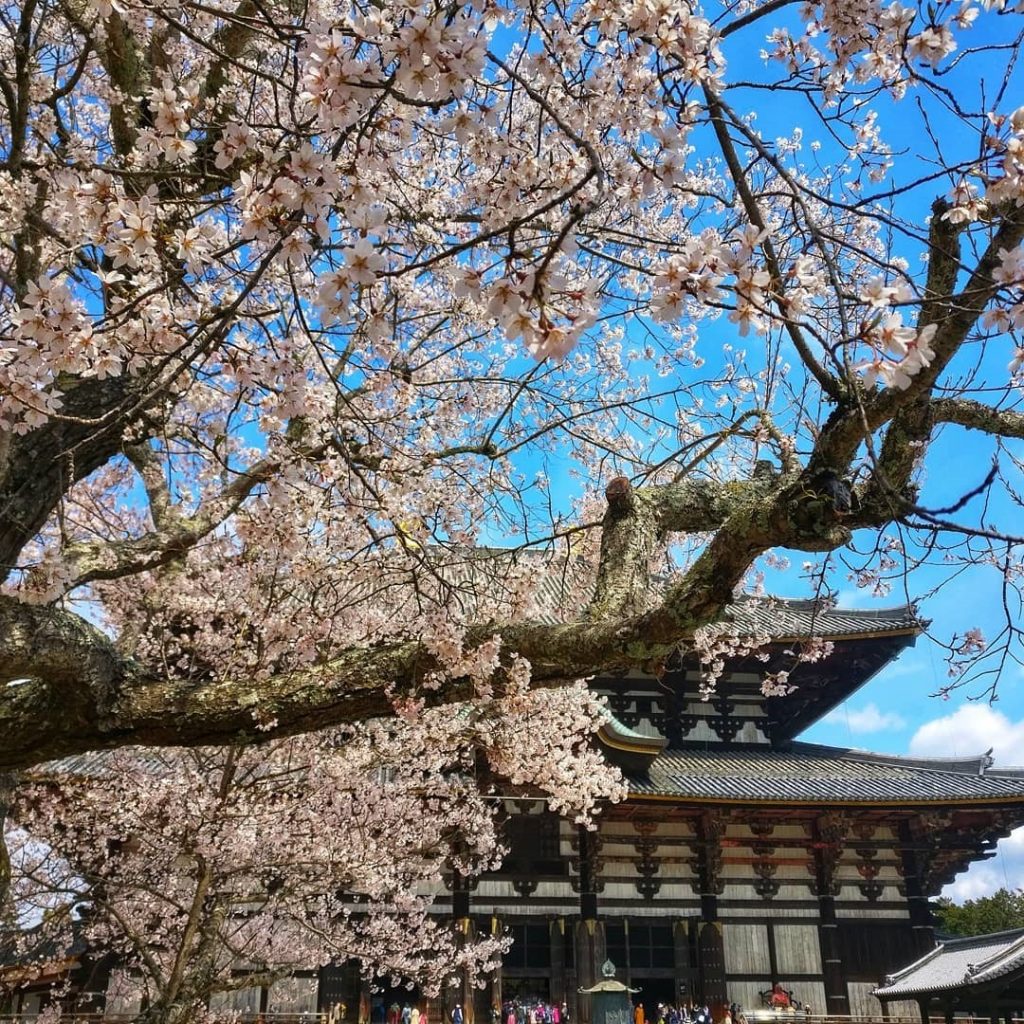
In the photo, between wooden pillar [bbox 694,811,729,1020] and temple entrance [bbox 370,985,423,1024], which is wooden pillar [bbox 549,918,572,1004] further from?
wooden pillar [bbox 694,811,729,1020]

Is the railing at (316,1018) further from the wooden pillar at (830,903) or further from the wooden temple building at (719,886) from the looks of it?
the wooden pillar at (830,903)

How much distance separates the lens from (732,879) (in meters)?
13.9

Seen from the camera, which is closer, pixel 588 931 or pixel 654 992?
pixel 588 931

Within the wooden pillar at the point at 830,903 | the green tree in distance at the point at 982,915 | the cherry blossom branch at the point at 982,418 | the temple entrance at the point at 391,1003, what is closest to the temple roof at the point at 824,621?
the wooden pillar at the point at 830,903

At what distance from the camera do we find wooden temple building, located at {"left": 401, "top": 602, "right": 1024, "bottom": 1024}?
1291 cm

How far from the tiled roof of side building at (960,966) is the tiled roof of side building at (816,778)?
6.86ft

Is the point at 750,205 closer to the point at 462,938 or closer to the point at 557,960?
the point at 462,938

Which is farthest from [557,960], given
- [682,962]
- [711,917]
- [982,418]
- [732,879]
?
[982,418]

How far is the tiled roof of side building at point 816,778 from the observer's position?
1332cm

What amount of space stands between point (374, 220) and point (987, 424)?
138 inches

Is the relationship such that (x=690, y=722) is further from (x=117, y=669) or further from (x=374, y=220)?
(x=374, y=220)

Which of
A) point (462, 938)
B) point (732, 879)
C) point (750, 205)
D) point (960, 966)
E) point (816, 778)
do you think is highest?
point (816, 778)

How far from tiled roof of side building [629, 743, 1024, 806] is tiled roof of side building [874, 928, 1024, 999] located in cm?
209

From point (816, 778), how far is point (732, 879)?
2.25 meters
